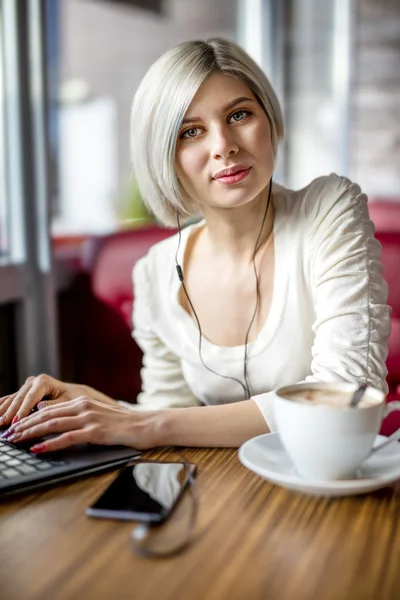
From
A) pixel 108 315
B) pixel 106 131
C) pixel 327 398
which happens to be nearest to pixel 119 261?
pixel 108 315

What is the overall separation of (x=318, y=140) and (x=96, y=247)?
8.21 ft

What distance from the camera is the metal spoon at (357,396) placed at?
829 mm

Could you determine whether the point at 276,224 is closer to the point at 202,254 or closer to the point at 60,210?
the point at 202,254

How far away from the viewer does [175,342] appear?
1555 millimetres

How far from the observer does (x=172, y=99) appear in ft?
4.42

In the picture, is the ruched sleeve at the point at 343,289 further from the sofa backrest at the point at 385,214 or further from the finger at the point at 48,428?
the sofa backrest at the point at 385,214

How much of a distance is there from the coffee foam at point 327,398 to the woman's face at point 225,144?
22.7 inches

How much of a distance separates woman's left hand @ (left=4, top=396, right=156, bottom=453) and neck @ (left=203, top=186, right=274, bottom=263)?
0.58 metres

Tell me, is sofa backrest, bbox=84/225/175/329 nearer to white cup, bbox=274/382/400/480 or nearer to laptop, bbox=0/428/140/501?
laptop, bbox=0/428/140/501

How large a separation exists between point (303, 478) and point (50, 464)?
1.04 feet

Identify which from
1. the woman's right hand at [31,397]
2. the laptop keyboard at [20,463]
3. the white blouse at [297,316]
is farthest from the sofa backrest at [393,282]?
the laptop keyboard at [20,463]

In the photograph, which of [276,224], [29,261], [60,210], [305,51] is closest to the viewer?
[276,224]

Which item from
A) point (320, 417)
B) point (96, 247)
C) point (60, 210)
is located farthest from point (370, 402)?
point (60, 210)

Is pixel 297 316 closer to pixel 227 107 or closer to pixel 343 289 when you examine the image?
pixel 343 289
